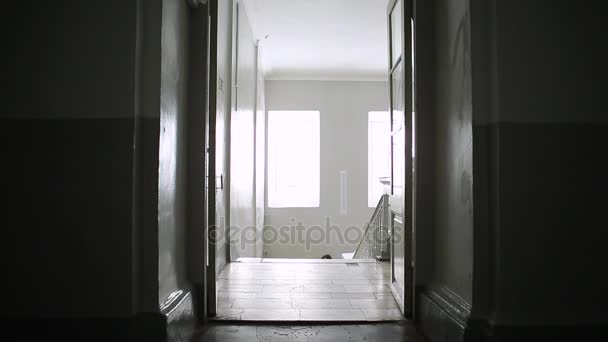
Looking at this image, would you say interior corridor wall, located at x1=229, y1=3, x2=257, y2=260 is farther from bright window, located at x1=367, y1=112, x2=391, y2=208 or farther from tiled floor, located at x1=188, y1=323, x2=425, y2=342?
bright window, located at x1=367, y1=112, x2=391, y2=208

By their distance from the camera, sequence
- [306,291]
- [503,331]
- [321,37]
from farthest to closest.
Result: [321,37]
[306,291]
[503,331]

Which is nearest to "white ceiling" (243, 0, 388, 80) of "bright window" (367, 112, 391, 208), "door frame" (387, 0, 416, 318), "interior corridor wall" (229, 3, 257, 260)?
"interior corridor wall" (229, 3, 257, 260)

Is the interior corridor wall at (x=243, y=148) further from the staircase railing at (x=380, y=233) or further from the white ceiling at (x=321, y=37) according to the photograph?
the staircase railing at (x=380, y=233)

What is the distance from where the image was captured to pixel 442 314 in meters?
2.27

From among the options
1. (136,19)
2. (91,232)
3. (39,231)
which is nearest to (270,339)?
(91,232)

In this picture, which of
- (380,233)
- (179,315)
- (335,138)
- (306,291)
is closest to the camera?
(179,315)

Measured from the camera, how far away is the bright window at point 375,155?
1073cm

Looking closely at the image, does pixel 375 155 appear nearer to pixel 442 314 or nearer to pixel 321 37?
pixel 321 37

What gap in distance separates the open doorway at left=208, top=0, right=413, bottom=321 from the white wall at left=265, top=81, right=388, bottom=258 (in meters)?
0.02

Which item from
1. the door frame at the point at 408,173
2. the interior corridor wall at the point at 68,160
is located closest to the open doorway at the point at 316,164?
the door frame at the point at 408,173

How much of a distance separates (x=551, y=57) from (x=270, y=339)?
199 centimetres

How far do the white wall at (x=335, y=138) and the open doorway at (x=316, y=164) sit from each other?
0.02m

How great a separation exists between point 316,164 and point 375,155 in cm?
146

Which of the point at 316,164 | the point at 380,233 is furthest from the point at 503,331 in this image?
the point at 316,164
